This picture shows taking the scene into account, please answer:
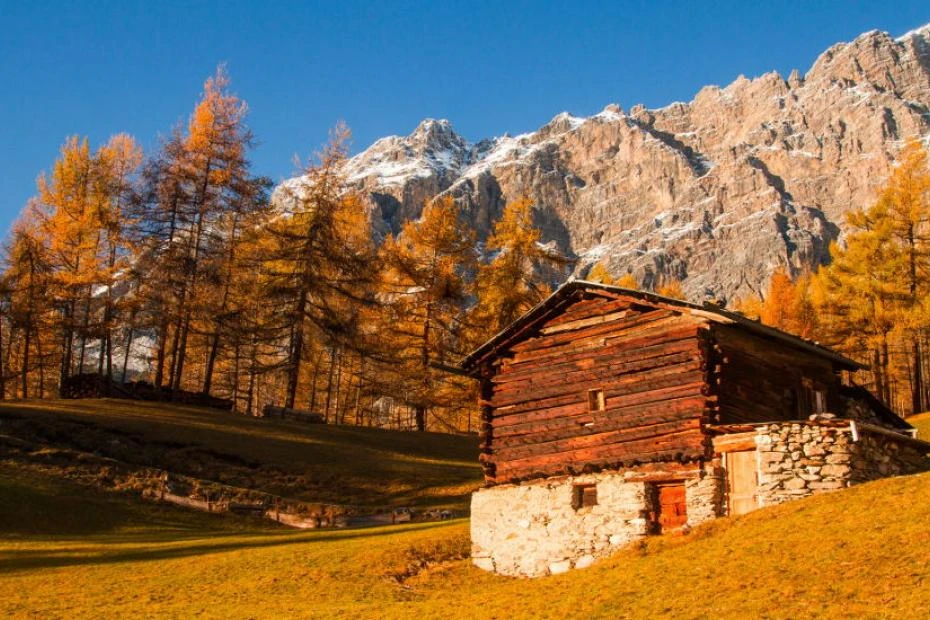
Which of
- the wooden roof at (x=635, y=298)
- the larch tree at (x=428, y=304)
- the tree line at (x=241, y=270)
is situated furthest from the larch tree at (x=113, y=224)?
the wooden roof at (x=635, y=298)

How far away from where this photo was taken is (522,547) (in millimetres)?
26734

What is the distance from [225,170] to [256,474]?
2166cm

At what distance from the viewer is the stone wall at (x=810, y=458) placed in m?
22.9

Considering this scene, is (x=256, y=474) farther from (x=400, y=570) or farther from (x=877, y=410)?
(x=877, y=410)

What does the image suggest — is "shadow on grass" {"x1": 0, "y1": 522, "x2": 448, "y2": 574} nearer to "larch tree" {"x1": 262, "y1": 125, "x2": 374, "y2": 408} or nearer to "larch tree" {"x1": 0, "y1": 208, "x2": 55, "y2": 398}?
"larch tree" {"x1": 262, "y1": 125, "x2": 374, "y2": 408}

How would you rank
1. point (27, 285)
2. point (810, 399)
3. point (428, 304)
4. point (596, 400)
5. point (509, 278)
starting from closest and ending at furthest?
point (596, 400), point (810, 399), point (509, 278), point (27, 285), point (428, 304)

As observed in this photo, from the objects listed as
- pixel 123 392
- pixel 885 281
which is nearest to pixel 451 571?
pixel 885 281

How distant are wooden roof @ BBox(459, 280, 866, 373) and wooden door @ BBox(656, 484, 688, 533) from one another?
15.0 feet

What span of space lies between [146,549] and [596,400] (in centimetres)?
1487

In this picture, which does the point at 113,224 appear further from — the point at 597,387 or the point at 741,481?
the point at 741,481

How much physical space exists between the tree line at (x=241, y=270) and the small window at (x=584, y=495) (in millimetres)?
25835

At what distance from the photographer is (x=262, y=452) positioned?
140 feet

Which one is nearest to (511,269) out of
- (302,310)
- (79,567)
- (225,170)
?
(302,310)

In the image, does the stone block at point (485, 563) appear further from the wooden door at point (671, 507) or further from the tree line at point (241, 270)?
the tree line at point (241, 270)
